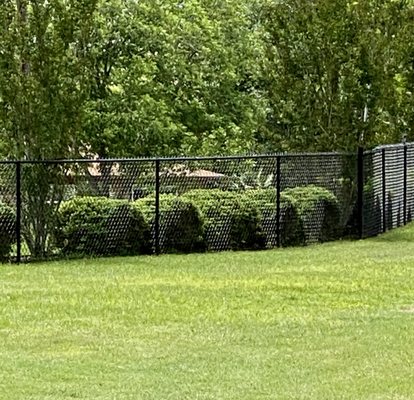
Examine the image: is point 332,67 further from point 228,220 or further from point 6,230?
point 6,230

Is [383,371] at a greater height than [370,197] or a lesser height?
lesser

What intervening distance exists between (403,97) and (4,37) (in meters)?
13.1

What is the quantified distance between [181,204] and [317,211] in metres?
3.08

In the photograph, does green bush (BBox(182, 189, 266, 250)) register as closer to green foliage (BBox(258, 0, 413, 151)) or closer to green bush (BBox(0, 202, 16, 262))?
green bush (BBox(0, 202, 16, 262))

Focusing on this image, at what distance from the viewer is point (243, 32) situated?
116 ft

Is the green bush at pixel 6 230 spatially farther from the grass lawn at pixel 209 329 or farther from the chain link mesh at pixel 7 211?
the grass lawn at pixel 209 329

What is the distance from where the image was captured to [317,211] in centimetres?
1995

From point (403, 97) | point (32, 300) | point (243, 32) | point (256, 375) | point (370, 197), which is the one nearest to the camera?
point (256, 375)

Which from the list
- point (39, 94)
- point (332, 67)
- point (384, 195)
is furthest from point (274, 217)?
point (332, 67)

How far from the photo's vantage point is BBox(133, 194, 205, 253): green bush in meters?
17.9

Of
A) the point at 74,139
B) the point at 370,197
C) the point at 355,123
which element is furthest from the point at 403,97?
the point at 74,139

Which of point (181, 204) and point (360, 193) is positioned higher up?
point (360, 193)

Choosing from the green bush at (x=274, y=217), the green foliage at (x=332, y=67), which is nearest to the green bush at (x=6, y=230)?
the green bush at (x=274, y=217)

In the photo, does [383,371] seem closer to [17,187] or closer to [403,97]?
[17,187]
